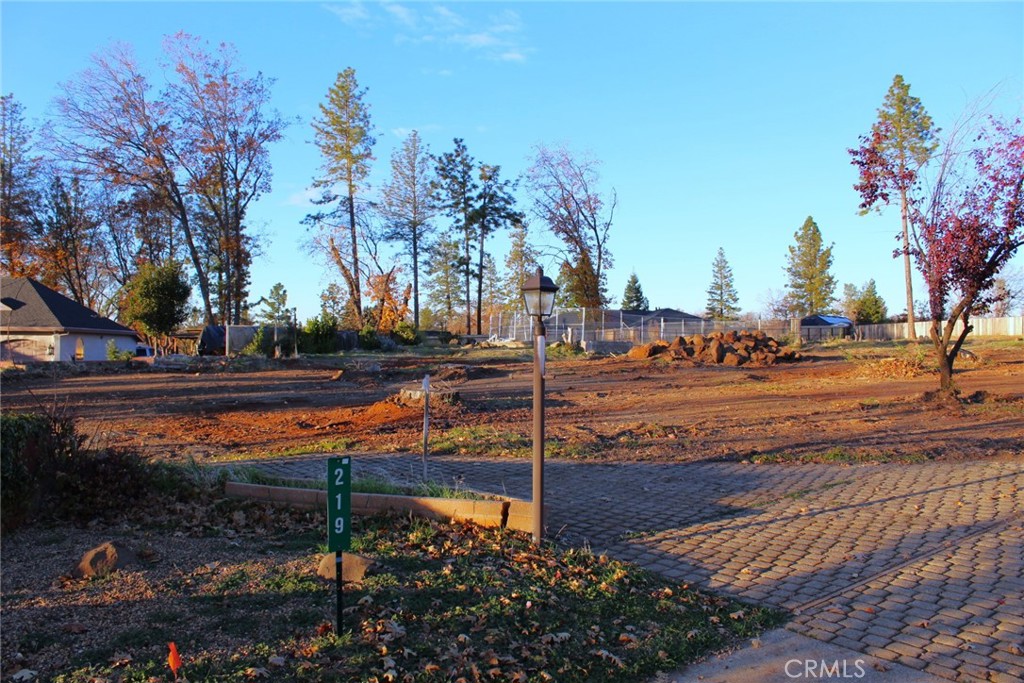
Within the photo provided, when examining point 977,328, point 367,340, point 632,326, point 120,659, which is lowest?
point 120,659

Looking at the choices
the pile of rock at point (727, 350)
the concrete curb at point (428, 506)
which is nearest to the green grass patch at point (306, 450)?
the concrete curb at point (428, 506)

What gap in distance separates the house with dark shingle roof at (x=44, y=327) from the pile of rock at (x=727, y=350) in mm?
27847

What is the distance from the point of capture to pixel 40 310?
3597 cm

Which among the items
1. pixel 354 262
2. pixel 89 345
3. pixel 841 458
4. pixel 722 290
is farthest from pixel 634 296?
pixel 841 458

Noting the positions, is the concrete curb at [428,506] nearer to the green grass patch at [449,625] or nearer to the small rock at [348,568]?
the green grass patch at [449,625]

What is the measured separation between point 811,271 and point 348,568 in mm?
78434

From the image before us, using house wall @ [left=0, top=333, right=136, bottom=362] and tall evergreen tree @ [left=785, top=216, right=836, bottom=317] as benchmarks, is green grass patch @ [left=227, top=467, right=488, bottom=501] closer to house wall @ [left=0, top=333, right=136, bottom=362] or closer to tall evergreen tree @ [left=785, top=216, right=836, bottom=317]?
house wall @ [left=0, top=333, right=136, bottom=362]

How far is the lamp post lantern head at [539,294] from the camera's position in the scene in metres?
5.82

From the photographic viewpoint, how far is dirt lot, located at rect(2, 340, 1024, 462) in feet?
34.8

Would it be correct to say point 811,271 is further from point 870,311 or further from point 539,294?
point 539,294

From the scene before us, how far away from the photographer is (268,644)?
3.74 meters

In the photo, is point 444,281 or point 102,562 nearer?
point 102,562

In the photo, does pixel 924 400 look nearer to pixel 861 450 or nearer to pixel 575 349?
pixel 861 450

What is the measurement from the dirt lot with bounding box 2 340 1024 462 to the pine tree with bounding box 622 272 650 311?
7194 centimetres
